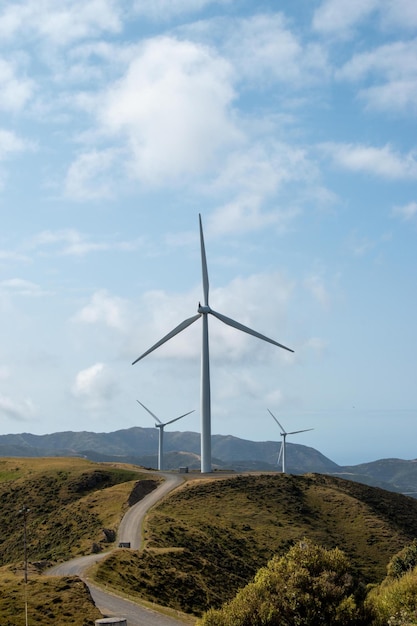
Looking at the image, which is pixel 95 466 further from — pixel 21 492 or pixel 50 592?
pixel 50 592

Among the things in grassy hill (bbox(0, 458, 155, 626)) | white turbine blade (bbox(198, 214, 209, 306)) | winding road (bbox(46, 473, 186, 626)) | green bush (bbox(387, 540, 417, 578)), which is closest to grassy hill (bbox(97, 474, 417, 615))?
winding road (bbox(46, 473, 186, 626))

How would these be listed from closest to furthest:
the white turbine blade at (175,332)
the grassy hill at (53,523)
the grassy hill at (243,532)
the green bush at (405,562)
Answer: the grassy hill at (53,523) → the grassy hill at (243,532) → the green bush at (405,562) → the white turbine blade at (175,332)

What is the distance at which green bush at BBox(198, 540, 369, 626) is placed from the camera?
4488 cm

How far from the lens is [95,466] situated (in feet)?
525

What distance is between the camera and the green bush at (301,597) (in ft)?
147

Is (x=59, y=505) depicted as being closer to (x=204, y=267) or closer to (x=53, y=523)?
(x=53, y=523)

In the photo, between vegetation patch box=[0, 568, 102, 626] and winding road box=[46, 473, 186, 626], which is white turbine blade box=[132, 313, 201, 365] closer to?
winding road box=[46, 473, 186, 626]

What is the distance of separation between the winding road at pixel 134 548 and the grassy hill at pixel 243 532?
233 cm

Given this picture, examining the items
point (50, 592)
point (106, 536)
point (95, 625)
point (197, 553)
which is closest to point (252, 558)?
point (197, 553)

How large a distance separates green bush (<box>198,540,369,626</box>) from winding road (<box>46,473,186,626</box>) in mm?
17365

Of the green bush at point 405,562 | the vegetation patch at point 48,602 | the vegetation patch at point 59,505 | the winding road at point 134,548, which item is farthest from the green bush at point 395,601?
the vegetation patch at point 59,505

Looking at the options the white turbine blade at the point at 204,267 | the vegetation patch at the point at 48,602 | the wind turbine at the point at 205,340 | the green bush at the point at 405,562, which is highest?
the white turbine blade at the point at 204,267

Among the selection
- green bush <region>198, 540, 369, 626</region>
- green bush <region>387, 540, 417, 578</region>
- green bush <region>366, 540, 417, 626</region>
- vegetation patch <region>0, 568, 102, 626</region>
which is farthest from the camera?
green bush <region>387, 540, 417, 578</region>

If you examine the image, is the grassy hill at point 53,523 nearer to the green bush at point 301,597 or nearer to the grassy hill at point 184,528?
the grassy hill at point 184,528
